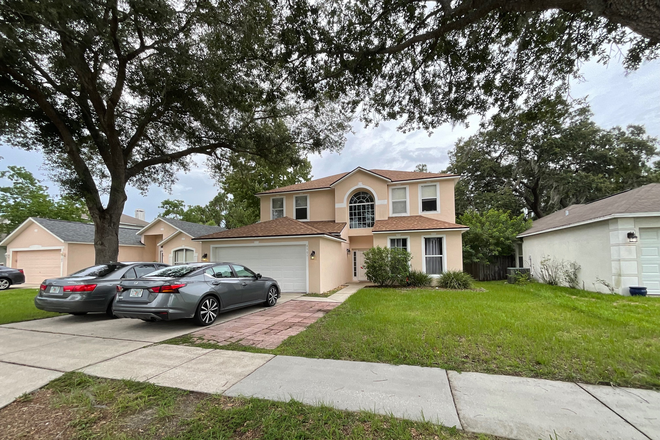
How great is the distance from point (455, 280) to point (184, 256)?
669 inches

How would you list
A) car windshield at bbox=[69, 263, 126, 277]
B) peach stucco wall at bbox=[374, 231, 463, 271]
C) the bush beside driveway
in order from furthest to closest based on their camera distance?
peach stucco wall at bbox=[374, 231, 463, 271], car windshield at bbox=[69, 263, 126, 277], the bush beside driveway

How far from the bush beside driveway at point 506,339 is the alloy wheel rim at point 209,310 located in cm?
237

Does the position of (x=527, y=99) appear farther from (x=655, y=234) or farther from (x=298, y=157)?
(x=298, y=157)

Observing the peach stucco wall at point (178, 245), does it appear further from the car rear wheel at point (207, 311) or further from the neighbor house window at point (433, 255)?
the neighbor house window at point (433, 255)

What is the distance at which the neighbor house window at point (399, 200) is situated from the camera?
15.4 m

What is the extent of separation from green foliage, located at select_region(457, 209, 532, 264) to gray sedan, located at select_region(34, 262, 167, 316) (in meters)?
17.6

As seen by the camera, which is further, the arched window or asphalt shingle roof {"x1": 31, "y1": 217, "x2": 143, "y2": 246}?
asphalt shingle roof {"x1": 31, "y1": 217, "x2": 143, "y2": 246}

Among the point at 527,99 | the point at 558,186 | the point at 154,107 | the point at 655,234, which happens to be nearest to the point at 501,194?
the point at 558,186

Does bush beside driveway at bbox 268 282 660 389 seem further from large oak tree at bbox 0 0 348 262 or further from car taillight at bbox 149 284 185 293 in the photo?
large oak tree at bbox 0 0 348 262

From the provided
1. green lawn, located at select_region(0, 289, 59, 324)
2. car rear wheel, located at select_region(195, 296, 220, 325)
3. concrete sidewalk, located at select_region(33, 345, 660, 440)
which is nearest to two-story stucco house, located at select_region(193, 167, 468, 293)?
car rear wheel, located at select_region(195, 296, 220, 325)

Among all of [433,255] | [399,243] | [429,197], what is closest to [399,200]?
[429,197]

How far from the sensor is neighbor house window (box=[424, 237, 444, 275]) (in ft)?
44.8

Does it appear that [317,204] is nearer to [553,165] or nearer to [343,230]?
[343,230]

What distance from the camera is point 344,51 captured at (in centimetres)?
645
